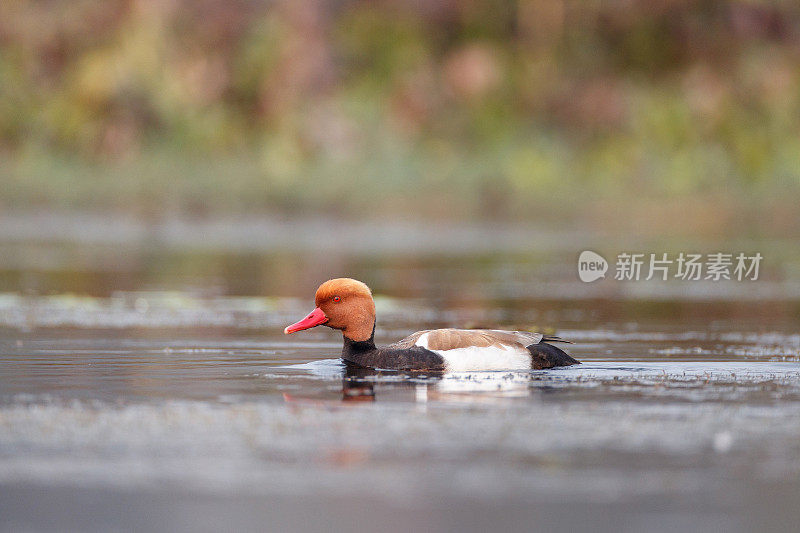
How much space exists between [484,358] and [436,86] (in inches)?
563

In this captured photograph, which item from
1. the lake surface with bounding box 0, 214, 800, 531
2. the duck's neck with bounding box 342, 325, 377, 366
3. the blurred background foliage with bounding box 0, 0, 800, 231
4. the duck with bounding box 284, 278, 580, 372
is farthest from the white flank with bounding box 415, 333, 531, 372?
Answer: the blurred background foliage with bounding box 0, 0, 800, 231

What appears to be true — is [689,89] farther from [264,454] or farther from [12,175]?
[264,454]

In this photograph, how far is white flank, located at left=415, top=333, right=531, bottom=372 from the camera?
1057 cm

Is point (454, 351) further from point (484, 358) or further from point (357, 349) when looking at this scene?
point (357, 349)

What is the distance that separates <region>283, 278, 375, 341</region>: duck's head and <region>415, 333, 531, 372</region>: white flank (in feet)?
2.27

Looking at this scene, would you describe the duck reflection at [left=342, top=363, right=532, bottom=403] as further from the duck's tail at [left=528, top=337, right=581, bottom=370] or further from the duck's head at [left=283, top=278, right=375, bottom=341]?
the duck's head at [left=283, top=278, right=375, bottom=341]

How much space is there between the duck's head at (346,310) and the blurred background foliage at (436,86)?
1156cm

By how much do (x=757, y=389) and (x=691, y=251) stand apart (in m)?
14.1

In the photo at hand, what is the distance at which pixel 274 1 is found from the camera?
26.0m

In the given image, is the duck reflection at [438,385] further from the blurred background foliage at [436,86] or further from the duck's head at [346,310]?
the blurred background foliage at [436,86]

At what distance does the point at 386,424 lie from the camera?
8.40 metres

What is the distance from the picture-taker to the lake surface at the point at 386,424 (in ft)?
21.5

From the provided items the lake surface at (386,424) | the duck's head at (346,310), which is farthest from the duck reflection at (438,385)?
the duck's head at (346,310)

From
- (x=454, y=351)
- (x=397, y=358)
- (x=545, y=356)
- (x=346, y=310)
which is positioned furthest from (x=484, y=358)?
(x=346, y=310)
